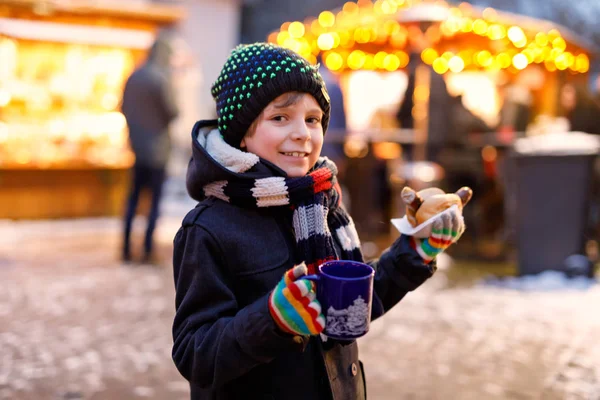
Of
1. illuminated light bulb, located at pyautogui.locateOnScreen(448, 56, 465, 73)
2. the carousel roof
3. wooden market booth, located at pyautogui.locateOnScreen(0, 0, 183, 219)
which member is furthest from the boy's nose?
illuminated light bulb, located at pyautogui.locateOnScreen(448, 56, 465, 73)

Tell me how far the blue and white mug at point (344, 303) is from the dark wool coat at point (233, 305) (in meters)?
0.09

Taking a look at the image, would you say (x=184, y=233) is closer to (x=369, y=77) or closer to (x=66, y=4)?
(x=66, y=4)

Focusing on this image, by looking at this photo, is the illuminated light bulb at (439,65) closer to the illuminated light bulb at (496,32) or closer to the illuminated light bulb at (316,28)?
the illuminated light bulb at (496,32)

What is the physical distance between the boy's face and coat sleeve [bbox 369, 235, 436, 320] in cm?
40

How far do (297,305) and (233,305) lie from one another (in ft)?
0.84

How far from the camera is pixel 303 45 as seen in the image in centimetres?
785

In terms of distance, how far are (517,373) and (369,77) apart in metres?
8.91

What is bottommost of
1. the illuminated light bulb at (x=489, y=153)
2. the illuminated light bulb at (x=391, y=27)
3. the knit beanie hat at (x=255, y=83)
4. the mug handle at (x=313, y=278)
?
the illuminated light bulb at (x=489, y=153)

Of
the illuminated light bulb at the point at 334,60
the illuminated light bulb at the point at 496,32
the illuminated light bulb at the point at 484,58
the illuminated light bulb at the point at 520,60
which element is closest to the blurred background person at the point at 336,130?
the illuminated light bulb at the point at 334,60

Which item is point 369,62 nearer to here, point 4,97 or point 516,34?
point 516,34

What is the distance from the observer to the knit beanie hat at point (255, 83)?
1.42 m

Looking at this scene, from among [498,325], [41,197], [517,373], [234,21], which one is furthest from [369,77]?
[517,373]

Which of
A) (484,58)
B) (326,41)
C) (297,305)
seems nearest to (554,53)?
(484,58)

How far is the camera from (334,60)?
26.7 ft
